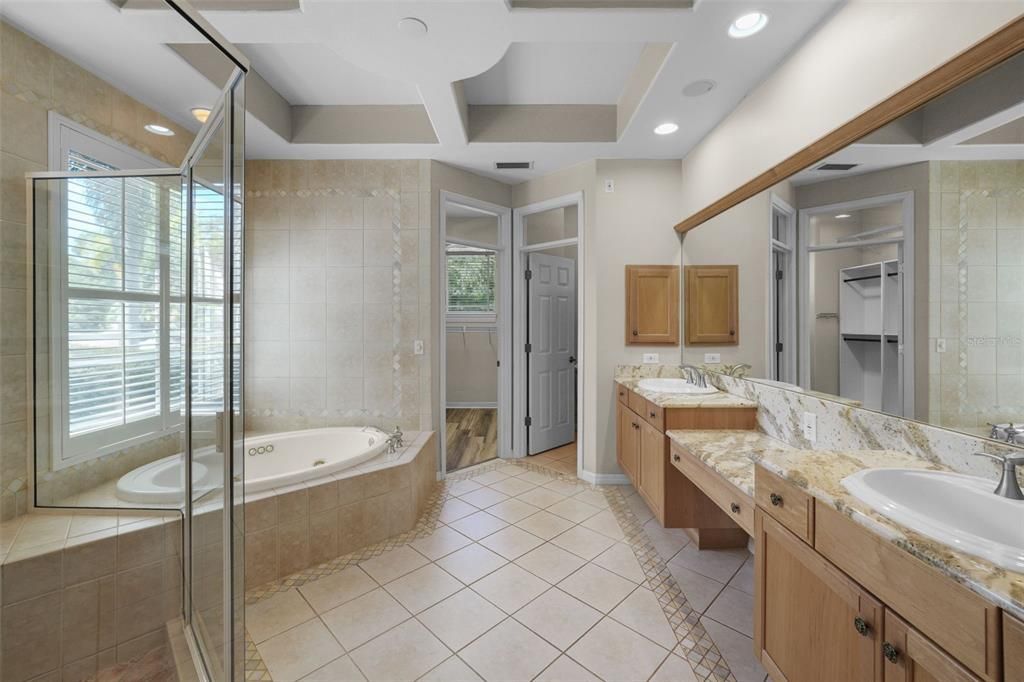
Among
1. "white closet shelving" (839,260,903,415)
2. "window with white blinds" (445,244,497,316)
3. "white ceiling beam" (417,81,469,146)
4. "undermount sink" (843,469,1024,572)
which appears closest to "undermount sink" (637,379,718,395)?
"white closet shelving" (839,260,903,415)

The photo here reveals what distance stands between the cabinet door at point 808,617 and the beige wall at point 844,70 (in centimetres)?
144

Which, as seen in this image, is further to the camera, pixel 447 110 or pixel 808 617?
pixel 447 110

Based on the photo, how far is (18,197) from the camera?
0.90 meters


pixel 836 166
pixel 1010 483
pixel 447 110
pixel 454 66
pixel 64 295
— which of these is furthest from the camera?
pixel 447 110

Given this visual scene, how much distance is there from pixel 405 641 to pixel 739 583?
1.58 metres

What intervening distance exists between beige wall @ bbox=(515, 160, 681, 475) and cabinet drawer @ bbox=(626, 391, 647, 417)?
13.7 inches

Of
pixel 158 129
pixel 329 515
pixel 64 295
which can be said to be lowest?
pixel 329 515

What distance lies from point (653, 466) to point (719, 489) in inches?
27.1

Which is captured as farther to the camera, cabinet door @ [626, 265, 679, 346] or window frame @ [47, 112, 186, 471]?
cabinet door @ [626, 265, 679, 346]

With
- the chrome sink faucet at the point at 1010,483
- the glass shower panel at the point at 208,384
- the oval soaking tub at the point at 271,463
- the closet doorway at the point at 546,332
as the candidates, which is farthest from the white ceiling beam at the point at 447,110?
the chrome sink faucet at the point at 1010,483

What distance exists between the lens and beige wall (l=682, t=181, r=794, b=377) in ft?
6.53

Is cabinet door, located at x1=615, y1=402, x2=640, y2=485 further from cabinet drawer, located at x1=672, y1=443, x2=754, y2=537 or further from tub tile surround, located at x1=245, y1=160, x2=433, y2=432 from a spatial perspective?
tub tile surround, located at x1=245, y1=160, x2=433, y2=432

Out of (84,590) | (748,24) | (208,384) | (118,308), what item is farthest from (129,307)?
(748,24)

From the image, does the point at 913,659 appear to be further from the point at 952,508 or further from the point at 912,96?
the point at 912,96
